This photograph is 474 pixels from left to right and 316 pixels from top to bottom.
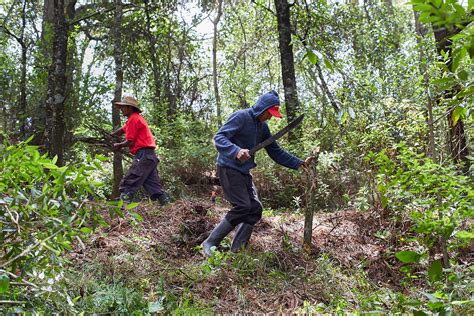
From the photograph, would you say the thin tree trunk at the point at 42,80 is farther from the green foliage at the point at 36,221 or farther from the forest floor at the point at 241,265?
the green foliage at the point at 36,221

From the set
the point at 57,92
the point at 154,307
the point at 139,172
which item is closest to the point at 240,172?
the point at 154,307

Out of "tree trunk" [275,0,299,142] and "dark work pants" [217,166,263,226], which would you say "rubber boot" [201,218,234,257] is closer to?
"dark work pants" [217,166,263,226]

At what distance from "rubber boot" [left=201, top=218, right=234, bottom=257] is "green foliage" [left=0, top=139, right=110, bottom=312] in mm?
2853

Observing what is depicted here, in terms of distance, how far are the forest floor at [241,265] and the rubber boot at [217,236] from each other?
142mm

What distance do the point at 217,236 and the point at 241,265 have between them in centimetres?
62

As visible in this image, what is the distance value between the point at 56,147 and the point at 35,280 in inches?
214

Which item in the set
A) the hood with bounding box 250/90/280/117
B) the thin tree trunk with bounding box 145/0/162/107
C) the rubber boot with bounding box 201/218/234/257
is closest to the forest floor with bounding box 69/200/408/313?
the rubber boot with bounding box 201/218/234/257

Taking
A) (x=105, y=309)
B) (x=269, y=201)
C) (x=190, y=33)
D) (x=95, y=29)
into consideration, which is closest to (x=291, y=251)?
(x=105, y=309)

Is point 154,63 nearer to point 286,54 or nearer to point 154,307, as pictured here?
point 286,54

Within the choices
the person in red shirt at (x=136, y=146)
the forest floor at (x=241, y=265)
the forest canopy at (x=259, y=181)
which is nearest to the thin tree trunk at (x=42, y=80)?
the forest canopy at (x=259, y=181)

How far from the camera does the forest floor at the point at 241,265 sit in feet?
14.2

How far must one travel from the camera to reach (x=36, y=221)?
99.6 inches

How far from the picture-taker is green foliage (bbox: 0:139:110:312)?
2.46 m

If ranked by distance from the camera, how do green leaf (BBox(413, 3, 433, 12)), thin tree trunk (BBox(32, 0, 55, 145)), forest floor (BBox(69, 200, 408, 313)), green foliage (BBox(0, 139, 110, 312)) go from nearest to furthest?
1. green leaf (BBox(413, 3, 433, 12))
2. green foliage (BBox(0, 139, 110, 312))
3. forest floor (BBox(69, 200, 408, 313))
4. thin tree trunk (BBox(32, 0, 55, 145))
